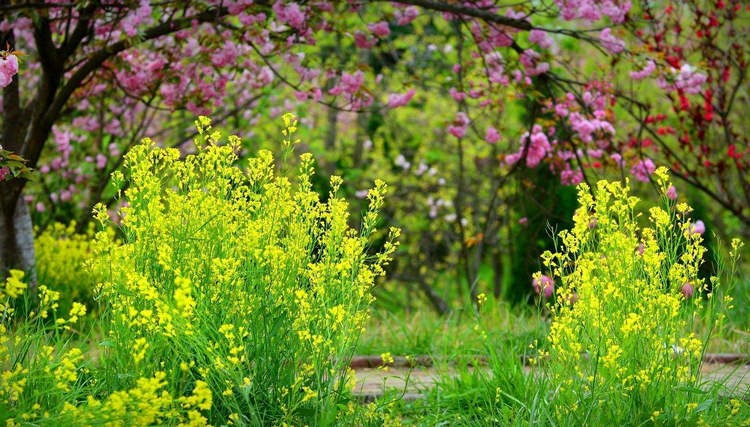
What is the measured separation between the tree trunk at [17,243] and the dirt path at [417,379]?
2.73 m

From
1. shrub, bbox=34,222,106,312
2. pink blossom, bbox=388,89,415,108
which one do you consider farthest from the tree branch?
shrub, bbox=34,222,106,312

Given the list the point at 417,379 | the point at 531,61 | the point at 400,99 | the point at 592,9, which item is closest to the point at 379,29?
the point at 531,61

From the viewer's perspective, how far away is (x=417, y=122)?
14398 mm

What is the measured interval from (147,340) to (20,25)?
135 inches

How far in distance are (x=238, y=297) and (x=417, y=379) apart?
64.1 inches

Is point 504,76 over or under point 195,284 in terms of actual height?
over

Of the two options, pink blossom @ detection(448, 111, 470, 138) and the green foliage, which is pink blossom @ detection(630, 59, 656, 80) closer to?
pink blossom @ detection(448, 111, 470, 138)

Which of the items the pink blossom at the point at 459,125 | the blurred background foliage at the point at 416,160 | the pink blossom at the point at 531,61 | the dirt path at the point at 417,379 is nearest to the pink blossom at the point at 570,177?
the pink blossom at the point at 459,125

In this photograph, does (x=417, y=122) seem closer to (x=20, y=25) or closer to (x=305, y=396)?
(x=20, y=25)

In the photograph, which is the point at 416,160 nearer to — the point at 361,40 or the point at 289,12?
the point at 361,40

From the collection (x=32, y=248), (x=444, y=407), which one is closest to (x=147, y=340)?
(x=444, y=407)

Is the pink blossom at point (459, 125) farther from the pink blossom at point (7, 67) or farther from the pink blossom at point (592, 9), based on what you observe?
the pink blossom at point (7, 67)

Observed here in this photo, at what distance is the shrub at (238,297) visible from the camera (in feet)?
11.2

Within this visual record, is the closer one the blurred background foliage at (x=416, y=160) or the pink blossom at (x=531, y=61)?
the pink blossom at (x=531, y=61)
